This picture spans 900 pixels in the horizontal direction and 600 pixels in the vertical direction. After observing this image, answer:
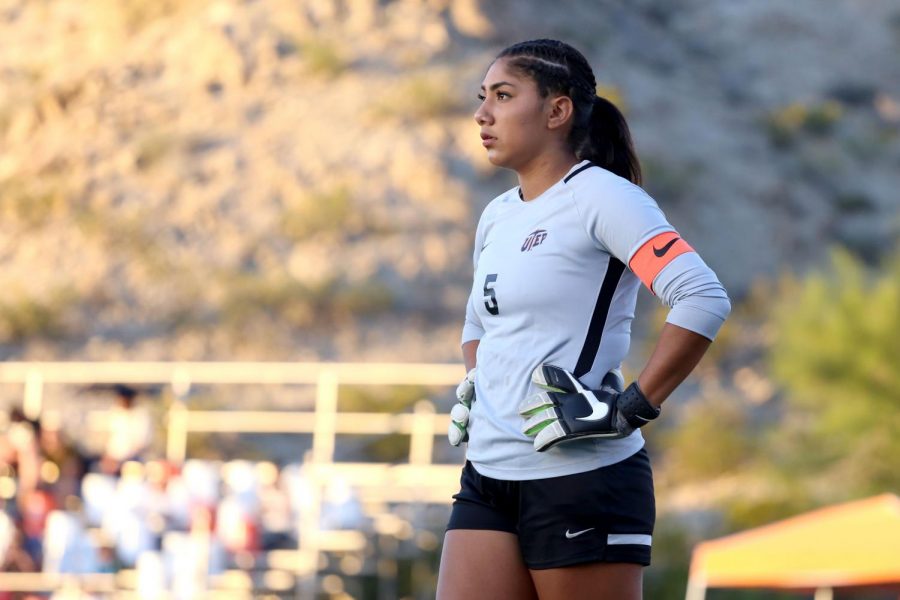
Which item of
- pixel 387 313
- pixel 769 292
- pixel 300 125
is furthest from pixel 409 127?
pixel 769 292

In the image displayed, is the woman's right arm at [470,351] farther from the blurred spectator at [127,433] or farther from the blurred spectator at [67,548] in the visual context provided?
the blurred spectator at [127,433]

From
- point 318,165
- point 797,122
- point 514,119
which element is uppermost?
point 797,122

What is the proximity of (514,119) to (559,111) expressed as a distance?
0.34ft

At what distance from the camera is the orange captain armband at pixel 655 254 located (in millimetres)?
3275

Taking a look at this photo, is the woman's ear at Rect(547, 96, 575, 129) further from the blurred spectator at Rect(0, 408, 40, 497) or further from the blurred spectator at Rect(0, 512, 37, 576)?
the blurred spectator at Rect(0, 408, 40, 497)

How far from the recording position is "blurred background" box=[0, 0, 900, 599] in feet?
61.2

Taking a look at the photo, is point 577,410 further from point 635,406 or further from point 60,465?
point 60,465

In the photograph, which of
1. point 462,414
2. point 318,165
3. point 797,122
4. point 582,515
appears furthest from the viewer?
point 797,122

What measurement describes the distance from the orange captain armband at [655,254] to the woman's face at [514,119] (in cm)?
39

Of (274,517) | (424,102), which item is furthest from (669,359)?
(424,102)

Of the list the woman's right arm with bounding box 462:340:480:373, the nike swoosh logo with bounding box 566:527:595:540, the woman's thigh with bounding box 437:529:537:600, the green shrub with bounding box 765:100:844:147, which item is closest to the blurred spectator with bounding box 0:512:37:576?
the woman's right arm with bounding box 462:340:480:373

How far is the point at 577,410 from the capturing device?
10.7ft

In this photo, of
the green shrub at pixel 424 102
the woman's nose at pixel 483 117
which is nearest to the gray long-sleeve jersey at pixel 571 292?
the woman's nose at pixel 483 117

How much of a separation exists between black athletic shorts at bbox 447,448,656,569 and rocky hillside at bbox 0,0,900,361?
22.7 metres
